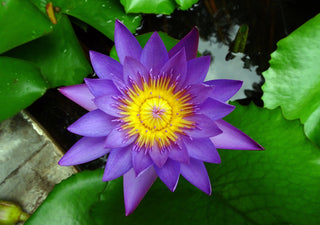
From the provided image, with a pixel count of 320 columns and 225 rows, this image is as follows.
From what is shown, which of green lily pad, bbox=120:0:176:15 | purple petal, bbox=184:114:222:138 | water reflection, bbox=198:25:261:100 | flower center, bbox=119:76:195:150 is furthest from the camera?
water reflection, bbox=198:25:261:100

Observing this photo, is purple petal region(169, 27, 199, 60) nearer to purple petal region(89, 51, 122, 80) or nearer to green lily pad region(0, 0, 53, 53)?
purple petal region(89, 51, 122, 80)

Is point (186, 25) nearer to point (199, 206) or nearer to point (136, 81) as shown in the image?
point (136, 81)

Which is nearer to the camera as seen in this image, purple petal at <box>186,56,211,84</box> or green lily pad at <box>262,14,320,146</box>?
purple petal at <box>186,56,211,84</box>

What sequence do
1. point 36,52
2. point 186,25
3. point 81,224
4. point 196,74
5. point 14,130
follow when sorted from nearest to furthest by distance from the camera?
point 196,74 < point 81,224 < point 36,52 < point 14,130 < point 186,25

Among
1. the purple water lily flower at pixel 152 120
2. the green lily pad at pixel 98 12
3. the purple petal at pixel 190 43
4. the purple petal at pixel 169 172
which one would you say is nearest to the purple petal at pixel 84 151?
the purple water lily flower at pixel 152 120

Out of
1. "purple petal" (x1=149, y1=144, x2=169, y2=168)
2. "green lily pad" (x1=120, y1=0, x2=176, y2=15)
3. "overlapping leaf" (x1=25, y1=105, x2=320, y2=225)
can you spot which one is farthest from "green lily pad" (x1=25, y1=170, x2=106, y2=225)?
"green lily pad" (x1=120, y1=0, x2=176, y2=15)

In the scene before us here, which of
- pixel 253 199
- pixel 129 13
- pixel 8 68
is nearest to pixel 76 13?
pixel 129 13
